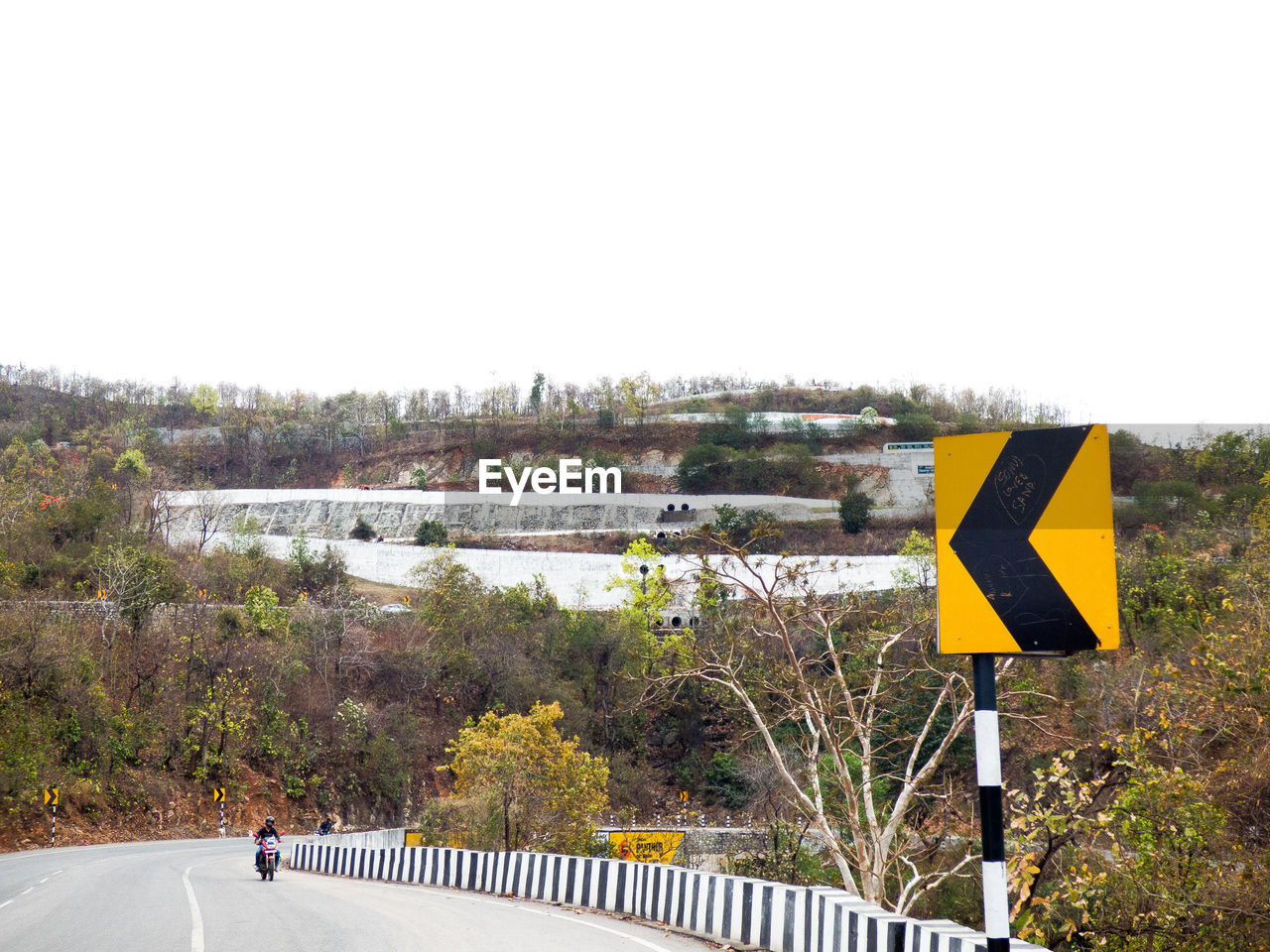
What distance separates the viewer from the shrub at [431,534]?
76.1m

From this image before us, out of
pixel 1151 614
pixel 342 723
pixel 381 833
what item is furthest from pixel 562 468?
pixel 381 833

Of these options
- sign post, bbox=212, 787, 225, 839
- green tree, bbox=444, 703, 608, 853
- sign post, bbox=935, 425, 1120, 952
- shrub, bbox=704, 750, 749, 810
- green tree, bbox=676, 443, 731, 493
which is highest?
green tree, bbox=676, 443, 731, 493

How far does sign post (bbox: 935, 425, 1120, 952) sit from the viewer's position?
4.04 meters

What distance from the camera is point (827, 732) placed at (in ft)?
45.5

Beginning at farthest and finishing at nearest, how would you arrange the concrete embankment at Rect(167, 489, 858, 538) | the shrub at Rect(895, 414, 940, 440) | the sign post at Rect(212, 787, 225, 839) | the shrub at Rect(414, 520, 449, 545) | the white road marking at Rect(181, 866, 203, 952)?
the shrub at Rect(895, 414, 940, 440), the concrete embankment at Rect(167, 489, 858, 538), the shrub at Rect(414, 520, 449, 545), the sign post at Rect(212, 787, 225, 839), the white road marking at Rect(181, 866, 203, 952)

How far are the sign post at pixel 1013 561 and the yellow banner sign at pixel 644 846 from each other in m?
29.2

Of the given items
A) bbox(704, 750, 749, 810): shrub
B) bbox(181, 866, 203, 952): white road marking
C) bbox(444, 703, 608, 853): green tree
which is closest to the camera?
bbox(181, 866, 203, 952): white road marking

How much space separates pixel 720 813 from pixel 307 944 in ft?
135

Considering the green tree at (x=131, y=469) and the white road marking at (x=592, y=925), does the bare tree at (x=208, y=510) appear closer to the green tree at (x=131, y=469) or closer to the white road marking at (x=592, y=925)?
the green tree at (x=131, y=469)

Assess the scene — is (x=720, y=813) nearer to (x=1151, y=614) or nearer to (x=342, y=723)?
(x=342, y=723)

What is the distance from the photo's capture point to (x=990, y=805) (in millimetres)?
4207

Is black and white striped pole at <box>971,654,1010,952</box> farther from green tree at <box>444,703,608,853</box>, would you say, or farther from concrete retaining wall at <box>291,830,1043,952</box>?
green tree at <box>444,703,608,853</box>

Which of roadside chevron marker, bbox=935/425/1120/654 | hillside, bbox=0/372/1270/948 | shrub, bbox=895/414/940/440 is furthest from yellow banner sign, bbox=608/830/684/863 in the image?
shrub, bbox=895/414/940/440

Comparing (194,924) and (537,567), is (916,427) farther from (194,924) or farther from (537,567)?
(194,924)
